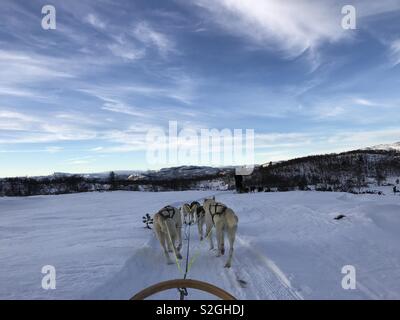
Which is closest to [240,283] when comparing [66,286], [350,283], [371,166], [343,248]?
[350,283]

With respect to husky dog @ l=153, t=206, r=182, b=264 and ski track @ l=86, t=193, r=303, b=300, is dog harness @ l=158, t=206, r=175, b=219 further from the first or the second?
ski track @ l=86, t=193, r=303, b=300

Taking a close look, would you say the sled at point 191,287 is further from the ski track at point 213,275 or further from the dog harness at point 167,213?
the dog harness at point 167,213

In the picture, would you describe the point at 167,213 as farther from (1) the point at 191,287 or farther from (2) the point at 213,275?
(1) the point at 191,287

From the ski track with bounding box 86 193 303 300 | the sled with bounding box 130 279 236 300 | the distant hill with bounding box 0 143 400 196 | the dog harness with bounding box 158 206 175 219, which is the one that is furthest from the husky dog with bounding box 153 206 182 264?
the distant hill with bounding box 0 143 400 196

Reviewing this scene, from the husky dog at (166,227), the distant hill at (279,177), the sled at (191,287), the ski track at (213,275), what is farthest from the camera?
the distant hill at (279,177)

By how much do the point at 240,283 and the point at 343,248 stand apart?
11.4 feet

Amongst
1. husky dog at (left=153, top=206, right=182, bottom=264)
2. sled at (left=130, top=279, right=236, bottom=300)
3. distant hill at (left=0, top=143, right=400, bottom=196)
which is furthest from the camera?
distant hill at (left=0, top=143, right=400, bottom=196)

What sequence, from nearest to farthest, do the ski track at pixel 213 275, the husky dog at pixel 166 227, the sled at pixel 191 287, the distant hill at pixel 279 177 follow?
the sled at pixel 191 287
the ski track at pixel 213 275
the husky dog at pixel 166 227
the distant hill at pixel 279 177

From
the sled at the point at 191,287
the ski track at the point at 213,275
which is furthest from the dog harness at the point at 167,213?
the sled at the point at 191,287

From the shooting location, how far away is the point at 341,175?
8944cm

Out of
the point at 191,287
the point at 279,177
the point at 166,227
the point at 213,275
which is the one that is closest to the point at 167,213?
the point at 166,227
